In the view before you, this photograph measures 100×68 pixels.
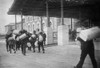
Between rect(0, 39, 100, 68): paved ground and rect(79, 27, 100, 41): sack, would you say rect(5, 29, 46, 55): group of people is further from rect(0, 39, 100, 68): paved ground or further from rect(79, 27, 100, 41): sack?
rect(79, 27, 100, 41): sack

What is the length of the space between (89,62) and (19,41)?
1.05 feet

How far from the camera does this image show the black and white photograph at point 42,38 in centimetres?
74

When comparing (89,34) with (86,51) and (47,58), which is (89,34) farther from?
(47,58)

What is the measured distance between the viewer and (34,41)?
2.53ft

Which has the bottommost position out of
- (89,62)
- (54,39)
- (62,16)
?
(89,62)

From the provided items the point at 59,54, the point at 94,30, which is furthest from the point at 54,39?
the point at 94,30

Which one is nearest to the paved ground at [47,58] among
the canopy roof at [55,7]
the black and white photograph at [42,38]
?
the black and white photograph at [42,38]

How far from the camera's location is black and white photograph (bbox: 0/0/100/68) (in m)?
0.74

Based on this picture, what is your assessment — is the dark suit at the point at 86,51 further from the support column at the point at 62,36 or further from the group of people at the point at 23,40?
the group of people at the point at 23,40

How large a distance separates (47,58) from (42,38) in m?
0.09

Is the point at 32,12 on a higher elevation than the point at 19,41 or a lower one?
higher

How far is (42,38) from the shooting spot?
76 cm

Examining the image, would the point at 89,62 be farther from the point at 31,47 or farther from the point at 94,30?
the point at 31,47

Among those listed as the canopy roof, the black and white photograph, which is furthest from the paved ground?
the canopy roof
